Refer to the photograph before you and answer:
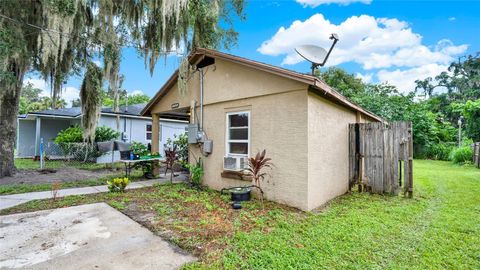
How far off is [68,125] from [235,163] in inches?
591

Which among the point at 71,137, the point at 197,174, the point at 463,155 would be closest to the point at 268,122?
the point at 197,174

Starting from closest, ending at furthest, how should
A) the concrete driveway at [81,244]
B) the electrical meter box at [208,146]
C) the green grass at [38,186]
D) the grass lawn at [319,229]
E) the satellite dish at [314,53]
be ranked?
the concrete driveway at [81,244] → the grass lawn at [319,229] → the satellite dish at [314,53] → the green grass at [38,186] → the electrical meter box at [208,146]

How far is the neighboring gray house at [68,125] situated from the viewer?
1421cm

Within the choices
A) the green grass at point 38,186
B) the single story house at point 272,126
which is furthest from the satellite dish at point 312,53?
the green grass at point 38,186

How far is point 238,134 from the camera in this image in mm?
6312

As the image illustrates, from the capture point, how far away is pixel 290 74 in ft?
15.6

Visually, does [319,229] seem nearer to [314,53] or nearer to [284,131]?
[284,131]

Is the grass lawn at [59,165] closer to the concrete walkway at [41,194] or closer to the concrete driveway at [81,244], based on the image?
the concrete walkway at [41,194]

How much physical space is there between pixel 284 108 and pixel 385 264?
3290 millimetres

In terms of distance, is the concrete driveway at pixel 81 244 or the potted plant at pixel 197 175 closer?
the concrete driveway at pixel 81 244

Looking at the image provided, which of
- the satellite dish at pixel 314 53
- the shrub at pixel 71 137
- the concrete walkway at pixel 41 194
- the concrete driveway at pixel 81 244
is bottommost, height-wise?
the concrete driveway at pixel 81 244

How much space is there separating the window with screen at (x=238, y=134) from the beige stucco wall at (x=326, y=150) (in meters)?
1.62

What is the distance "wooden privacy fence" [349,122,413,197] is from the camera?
5.96 metres

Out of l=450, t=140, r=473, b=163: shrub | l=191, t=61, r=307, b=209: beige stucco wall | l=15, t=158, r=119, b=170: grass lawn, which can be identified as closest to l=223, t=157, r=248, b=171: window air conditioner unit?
l=191, t=61, r=307, b=209: beige stucco wall
